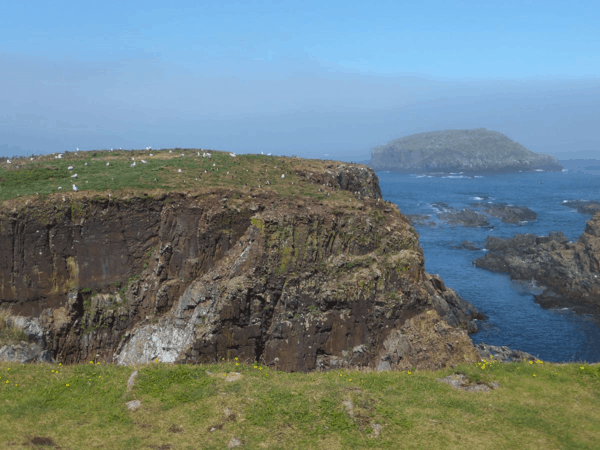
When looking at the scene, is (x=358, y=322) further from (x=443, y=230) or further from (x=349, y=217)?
(x=443, y=230)

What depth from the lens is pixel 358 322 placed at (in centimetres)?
2998

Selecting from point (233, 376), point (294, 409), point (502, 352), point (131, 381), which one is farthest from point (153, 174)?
point (502, 352)

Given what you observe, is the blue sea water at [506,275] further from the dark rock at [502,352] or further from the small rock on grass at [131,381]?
the small rock on grass at [131,381]

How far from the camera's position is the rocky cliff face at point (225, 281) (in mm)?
29656

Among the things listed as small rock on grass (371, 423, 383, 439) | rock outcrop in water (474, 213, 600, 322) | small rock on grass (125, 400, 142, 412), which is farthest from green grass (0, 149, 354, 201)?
rock outcrop in water (474, 213, 600, 322)

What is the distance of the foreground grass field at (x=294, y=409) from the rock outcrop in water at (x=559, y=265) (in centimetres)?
4601

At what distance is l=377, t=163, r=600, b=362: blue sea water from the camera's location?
5225 centimetres

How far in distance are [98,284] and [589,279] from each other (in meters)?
61.6

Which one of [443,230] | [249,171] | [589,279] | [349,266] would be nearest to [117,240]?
[249,171]

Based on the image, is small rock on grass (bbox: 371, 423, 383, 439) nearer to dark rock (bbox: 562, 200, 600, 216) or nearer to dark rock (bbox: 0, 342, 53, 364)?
dark rock (bbox: 0, 342, 53, 364)

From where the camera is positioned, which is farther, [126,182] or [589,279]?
[589,279]

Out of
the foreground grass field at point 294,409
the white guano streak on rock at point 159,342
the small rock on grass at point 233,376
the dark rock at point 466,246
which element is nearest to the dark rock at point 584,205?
the dark rock at point 466,246

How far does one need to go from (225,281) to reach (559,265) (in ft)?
187

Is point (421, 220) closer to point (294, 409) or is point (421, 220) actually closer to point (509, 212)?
Answer: point (509, 212)
